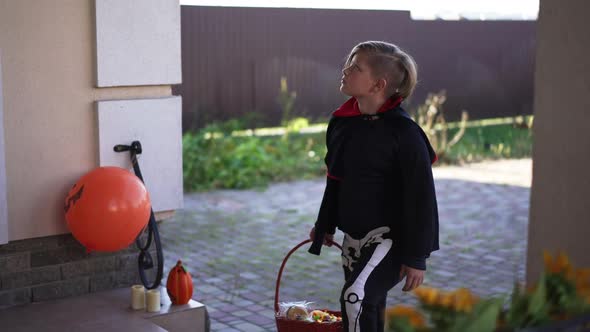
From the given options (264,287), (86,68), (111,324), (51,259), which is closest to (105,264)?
(51,259)

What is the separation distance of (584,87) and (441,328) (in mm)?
1570

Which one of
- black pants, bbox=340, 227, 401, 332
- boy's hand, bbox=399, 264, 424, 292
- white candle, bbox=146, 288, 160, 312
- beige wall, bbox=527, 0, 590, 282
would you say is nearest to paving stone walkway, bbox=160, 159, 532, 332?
white candle, bbox=146, 288, 160, 312

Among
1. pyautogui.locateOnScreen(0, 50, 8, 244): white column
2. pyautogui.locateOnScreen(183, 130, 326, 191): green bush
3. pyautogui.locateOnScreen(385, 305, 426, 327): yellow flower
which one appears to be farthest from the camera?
pyautogui.locateOnScreen(183, 130, 326, 191): green bush

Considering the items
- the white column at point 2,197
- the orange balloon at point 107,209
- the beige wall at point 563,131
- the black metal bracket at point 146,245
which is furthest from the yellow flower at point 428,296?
the white column at point 2,197

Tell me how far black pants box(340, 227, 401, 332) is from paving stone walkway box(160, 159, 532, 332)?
1.70 metres

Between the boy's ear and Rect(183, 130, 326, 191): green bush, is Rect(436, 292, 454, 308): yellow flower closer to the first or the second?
the boy's ear

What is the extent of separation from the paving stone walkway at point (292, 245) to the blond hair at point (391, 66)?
2071mm

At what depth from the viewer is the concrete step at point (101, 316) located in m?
4.14

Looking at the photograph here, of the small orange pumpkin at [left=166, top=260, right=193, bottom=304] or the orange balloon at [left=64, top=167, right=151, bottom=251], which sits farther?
the small orange pumpkin at [left=166, top=260, right=193, bottom=304]

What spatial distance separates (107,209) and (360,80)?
4.63ft

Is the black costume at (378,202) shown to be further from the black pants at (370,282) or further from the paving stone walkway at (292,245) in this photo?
the paving stone walkway at (292,245)

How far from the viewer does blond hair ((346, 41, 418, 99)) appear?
3.56 meters

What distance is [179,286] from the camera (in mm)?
4445

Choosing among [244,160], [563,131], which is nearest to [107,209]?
[563,131]
